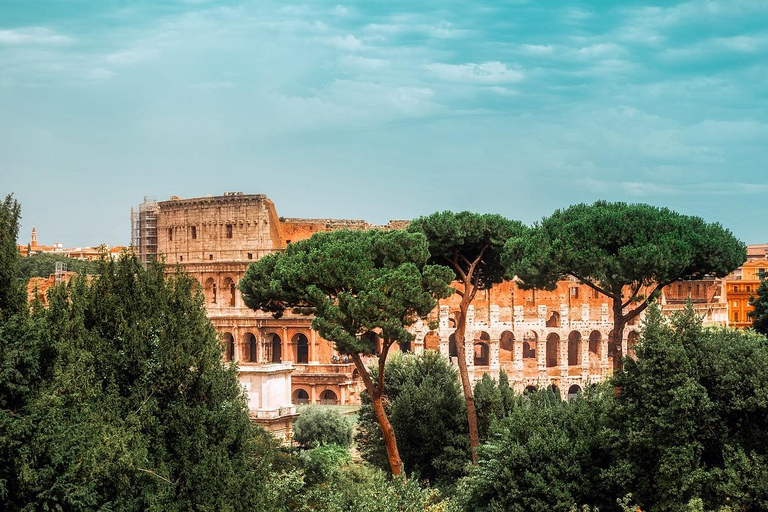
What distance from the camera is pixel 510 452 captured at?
15.0 metres

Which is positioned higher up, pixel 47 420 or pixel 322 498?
pixel 47 420

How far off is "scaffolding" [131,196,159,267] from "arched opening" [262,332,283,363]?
33.5ft

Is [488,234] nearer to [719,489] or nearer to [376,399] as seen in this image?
[376,399]

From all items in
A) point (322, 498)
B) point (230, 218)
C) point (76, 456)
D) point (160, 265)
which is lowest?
point (322, 498)

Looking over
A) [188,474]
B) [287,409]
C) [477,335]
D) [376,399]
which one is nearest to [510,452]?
[376,399]

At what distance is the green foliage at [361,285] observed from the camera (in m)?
17.6

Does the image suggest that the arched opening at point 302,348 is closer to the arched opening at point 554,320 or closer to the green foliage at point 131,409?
the arched opening at point 554,320

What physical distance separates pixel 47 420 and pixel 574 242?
36.5 feet

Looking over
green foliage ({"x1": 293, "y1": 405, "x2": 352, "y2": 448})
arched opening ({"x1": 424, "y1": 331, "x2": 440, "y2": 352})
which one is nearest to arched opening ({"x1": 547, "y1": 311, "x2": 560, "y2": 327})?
arched opening ({"x1": 424, "y1": 331, "x2": 440, "y2": 352})

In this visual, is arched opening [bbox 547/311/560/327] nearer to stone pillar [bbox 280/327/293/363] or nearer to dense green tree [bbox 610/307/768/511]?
stone pillar [bbox 280/327/293/363]

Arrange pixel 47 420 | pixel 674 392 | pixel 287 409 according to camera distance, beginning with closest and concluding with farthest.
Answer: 1. pixel 47 420
2. pixel 674 392
3. pixel 287 409

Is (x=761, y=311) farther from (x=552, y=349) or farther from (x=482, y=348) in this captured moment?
(x=482, y=348)

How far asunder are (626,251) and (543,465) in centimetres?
496

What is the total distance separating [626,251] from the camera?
17.9m
